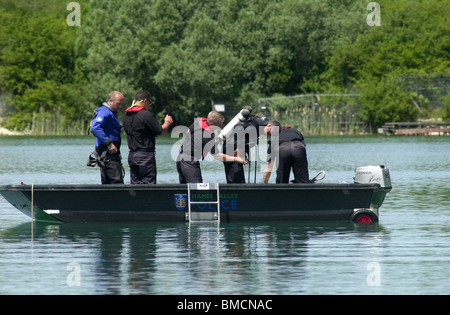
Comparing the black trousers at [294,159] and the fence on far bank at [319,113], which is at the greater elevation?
the fence on far bank at [319,113]

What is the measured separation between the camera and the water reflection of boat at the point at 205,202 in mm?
13930

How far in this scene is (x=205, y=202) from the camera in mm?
14102

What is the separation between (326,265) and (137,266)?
204cm

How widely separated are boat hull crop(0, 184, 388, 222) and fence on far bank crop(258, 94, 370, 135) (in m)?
39.5

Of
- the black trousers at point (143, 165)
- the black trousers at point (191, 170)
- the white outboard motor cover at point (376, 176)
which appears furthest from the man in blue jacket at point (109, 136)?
the white outboard motor cover at point (376, 176)

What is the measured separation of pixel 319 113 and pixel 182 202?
136 feet

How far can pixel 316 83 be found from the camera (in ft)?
203

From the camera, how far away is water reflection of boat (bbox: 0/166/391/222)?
45.7 feet
